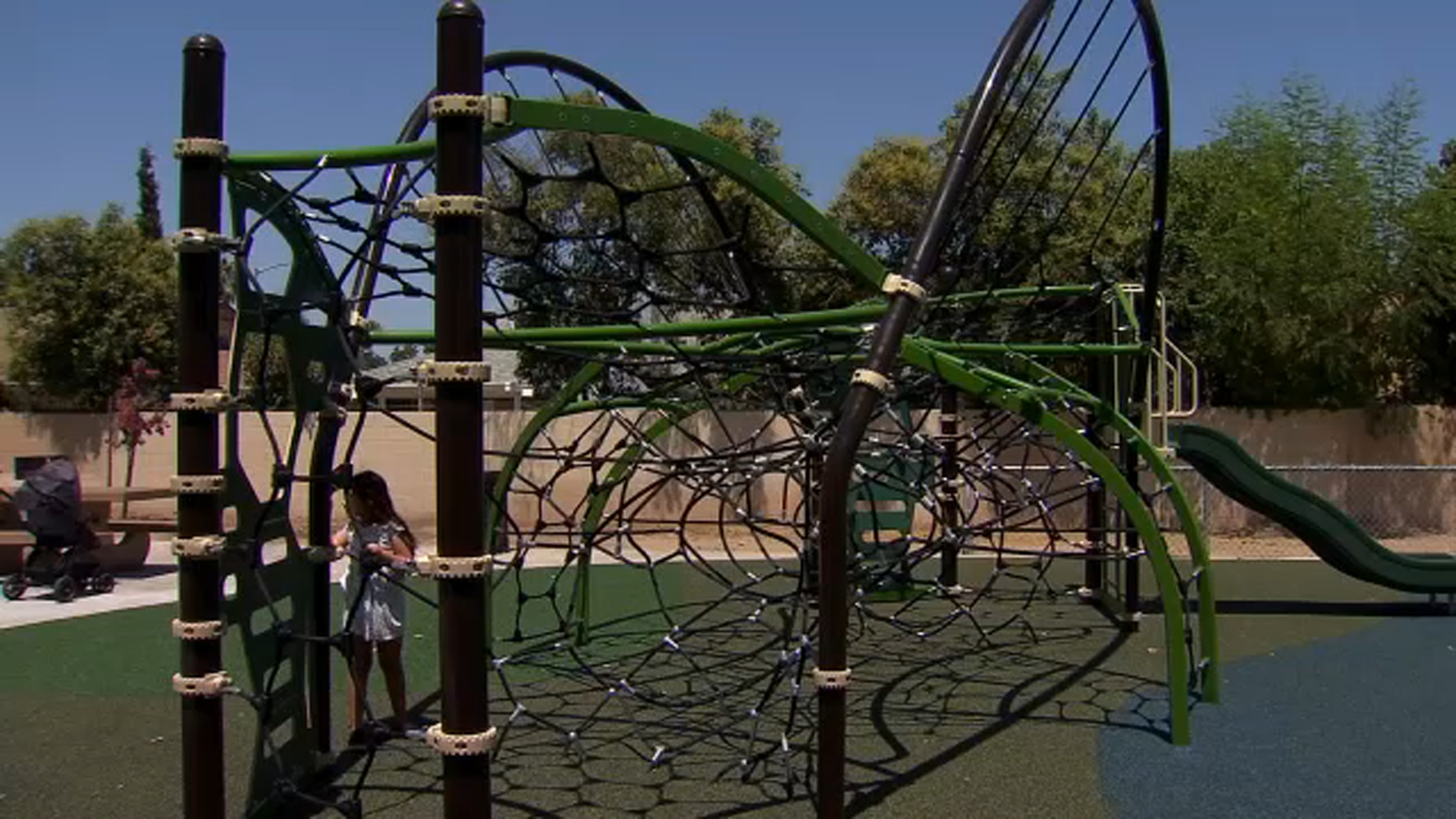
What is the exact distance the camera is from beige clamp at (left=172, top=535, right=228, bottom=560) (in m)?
3.96

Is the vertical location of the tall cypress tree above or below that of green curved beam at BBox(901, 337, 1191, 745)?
above

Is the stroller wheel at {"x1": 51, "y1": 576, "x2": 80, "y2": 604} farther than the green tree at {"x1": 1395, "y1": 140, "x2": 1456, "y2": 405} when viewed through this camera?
No

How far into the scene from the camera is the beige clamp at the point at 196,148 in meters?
3.96

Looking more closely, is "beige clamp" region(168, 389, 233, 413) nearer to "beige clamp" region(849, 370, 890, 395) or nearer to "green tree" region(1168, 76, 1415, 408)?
"beige clamp" region(849, 370, 890, 395)

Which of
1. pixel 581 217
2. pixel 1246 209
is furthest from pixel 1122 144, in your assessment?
pixel 581 217

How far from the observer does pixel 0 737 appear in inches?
251

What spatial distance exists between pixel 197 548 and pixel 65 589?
26.5 ft

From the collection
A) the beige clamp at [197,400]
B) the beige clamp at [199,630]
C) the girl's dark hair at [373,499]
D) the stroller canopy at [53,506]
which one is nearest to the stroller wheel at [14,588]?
the stroller canopy at [53,506]

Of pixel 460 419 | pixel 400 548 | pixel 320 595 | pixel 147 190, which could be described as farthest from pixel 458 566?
pixel 147 190

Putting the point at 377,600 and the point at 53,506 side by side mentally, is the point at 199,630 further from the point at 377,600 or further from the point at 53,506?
the point at 53,506

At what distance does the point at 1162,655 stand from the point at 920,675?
1.78 metres

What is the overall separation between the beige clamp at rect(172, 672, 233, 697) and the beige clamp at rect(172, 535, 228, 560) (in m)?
0.38

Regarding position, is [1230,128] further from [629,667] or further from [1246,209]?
[629,667]

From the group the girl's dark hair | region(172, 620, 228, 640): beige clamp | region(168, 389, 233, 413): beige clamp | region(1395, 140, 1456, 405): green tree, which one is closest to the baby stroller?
the girl's dark hair
